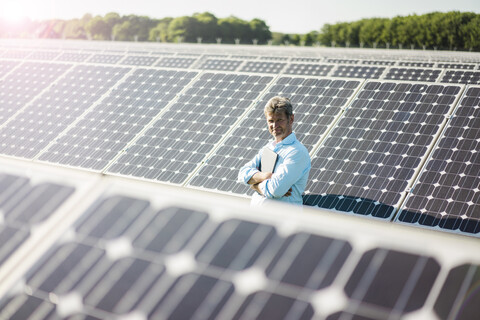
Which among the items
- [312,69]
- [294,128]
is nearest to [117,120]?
[294,128]

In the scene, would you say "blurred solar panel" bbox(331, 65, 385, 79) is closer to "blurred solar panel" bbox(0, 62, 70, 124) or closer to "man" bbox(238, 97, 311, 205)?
"man" bbox(238, 97, 311, 205)

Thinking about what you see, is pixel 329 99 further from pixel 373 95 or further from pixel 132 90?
pixel 132 90

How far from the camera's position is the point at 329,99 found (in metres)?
11.3

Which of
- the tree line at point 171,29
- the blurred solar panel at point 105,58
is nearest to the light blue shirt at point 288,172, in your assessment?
the blurred solar panel at point 105,58

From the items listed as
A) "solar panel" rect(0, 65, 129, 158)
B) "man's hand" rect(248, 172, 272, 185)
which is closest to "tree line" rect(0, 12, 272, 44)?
"solar panel" rect(0, 65, 129, 158)

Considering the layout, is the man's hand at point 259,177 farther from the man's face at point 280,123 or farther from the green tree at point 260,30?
the green tree at point 260,30

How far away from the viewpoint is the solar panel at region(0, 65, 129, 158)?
12.6 metres

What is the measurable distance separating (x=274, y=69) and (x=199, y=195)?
18983 mm

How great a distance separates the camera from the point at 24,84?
15547 mm

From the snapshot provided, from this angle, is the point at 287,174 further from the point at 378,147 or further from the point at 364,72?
the point at 364,72

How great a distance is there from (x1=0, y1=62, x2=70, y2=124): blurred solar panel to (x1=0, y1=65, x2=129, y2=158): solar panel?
6.2 inches

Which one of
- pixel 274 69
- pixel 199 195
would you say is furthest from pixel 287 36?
pixel 199 195

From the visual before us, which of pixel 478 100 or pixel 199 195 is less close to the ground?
pixel 199 195

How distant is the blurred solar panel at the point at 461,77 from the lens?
19.6 m
